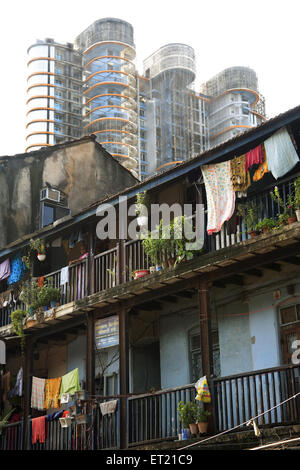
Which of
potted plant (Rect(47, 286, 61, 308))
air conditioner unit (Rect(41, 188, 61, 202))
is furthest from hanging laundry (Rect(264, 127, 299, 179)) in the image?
air conditioner unit (Rect(41, 188, 61, 202))

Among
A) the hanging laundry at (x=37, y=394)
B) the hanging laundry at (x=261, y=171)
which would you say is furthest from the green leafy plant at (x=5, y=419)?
the hanging laundry at (x=261, y=171)

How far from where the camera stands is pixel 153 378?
1981cm

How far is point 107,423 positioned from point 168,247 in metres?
4.48

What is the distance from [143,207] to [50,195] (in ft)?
27.4

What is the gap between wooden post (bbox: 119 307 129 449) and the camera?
53.8ft

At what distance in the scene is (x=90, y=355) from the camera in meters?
18.1

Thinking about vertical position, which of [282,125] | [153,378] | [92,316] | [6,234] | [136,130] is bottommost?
[153,378]

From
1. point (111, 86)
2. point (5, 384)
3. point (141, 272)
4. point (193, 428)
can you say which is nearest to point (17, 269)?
point (5, 384)

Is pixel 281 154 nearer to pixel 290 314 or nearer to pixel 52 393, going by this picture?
pixel 290 314

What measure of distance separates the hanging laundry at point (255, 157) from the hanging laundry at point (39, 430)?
8.49m

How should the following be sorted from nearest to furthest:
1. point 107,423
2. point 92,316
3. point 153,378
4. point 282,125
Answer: point 282,125
point 107,423
point 92,316
point 153,378
